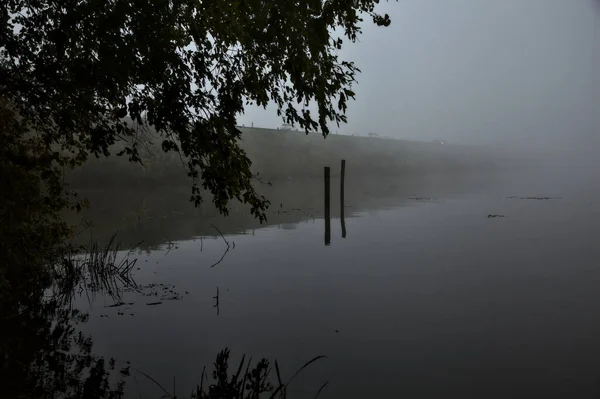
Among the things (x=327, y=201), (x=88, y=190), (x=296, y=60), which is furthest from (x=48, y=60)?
(x=88, y=190)

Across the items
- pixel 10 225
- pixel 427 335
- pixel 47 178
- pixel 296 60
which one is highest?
pixel 296 60

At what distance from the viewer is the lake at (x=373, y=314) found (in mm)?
8133

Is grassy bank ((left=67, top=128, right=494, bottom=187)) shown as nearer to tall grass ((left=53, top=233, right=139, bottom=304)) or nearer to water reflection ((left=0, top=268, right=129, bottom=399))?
tall grass ((left=53, top=233, right=139, bottom=304))

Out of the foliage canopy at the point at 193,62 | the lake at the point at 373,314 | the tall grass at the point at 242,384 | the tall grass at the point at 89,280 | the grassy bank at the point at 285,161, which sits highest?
the grassy bank at the point at 285,161

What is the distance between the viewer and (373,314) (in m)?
11.9

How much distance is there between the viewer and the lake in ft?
26.7

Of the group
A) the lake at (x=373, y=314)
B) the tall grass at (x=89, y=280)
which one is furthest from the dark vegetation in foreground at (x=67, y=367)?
the tall grass at (x=89, y=280)

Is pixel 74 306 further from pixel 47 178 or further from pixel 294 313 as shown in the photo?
pixel 294 313

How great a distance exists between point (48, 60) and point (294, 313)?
8.23 meters

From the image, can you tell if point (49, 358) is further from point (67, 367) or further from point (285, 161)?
point (285, 161)

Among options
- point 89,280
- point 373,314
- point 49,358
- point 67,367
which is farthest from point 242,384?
point 89,280

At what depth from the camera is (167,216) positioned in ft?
126

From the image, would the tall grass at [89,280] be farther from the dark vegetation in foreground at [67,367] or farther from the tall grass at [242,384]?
the tall grass at [242,384]

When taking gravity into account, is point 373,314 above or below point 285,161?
below
